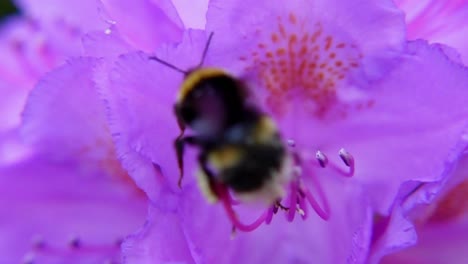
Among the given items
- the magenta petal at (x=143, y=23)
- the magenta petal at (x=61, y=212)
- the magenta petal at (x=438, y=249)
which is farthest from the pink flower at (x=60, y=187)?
the magenta petal at (x=438, y=249)

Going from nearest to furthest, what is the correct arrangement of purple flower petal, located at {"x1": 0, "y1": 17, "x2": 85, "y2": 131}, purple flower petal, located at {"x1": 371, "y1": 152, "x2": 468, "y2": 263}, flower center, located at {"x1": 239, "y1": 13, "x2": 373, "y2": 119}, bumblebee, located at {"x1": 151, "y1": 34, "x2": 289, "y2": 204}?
1. bumblebee, located at {"x1": 151, "y1": 34, "x2": 289, "y2": 204}
2. purple flower petal, located at {"x1": 371, "y1": 152, "x2": 468, "y2": 263}
3. flower center, located at {"x1": 239, "y1": 13, "x2": 373, "y2": 119}
4. purple flower petal, located at {"x1": 0, "y1": 17, "x2": 85, "y2": 131}

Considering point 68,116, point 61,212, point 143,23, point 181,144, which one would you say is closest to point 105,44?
point 143,23

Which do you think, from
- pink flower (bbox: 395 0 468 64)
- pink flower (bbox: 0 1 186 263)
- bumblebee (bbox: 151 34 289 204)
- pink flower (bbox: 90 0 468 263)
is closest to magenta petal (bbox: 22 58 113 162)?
pink flower (bbox: 0 1 186 263)

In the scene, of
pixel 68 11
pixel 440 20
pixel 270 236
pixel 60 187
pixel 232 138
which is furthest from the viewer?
pixel 68 11

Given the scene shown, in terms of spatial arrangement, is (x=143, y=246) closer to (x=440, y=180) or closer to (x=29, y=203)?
(x=440, y=180)

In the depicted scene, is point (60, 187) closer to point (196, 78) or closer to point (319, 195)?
point (319, 195)

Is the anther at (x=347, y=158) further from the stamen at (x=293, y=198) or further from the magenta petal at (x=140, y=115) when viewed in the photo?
the magenta petal at (x=140, y=115)

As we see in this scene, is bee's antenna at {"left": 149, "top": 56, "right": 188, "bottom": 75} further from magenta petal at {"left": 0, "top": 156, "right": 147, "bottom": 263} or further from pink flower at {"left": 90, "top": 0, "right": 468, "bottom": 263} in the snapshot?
magenta petal at {"left": 0, "top": 156, "right": 147, "bottom": 263}
